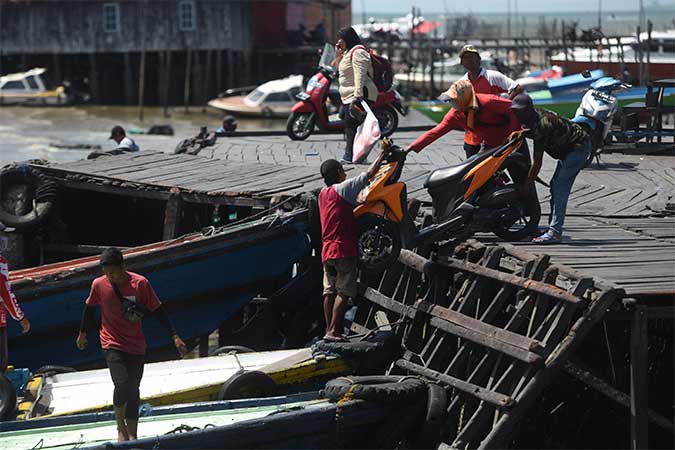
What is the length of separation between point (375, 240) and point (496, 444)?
2.28m

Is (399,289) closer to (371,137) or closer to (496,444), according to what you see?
(371,137)

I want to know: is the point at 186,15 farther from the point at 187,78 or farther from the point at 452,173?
the point at 452,173

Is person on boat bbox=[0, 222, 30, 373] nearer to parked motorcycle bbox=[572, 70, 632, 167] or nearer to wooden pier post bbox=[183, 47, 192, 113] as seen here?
parked motorcycle bbox=[572, 70, 632, 167]

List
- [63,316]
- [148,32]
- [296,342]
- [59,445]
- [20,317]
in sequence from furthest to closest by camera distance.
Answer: [148,32]
[296,342]
[63,316]
[20,317]
[59,445]

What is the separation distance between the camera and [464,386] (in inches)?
354

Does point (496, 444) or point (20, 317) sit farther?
point (20, 317)

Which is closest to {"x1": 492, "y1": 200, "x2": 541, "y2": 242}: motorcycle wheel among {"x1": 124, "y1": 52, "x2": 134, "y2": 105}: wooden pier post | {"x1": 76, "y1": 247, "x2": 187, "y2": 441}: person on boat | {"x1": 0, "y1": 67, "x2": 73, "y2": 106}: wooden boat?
{"x1": 76, "y1": 247, "x2": 187, "y2": 441}: person on boat

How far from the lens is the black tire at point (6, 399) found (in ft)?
30.0

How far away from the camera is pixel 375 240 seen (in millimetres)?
9945

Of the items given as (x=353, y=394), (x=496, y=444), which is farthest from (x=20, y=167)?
(x=496, y=444)

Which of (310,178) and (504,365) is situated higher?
(310,178)

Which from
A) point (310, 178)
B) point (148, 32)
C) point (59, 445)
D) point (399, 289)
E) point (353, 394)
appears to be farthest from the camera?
point (148, 32)

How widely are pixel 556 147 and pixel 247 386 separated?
11.5 feet

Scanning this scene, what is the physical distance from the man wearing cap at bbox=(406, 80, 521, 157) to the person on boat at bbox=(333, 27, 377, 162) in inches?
111
